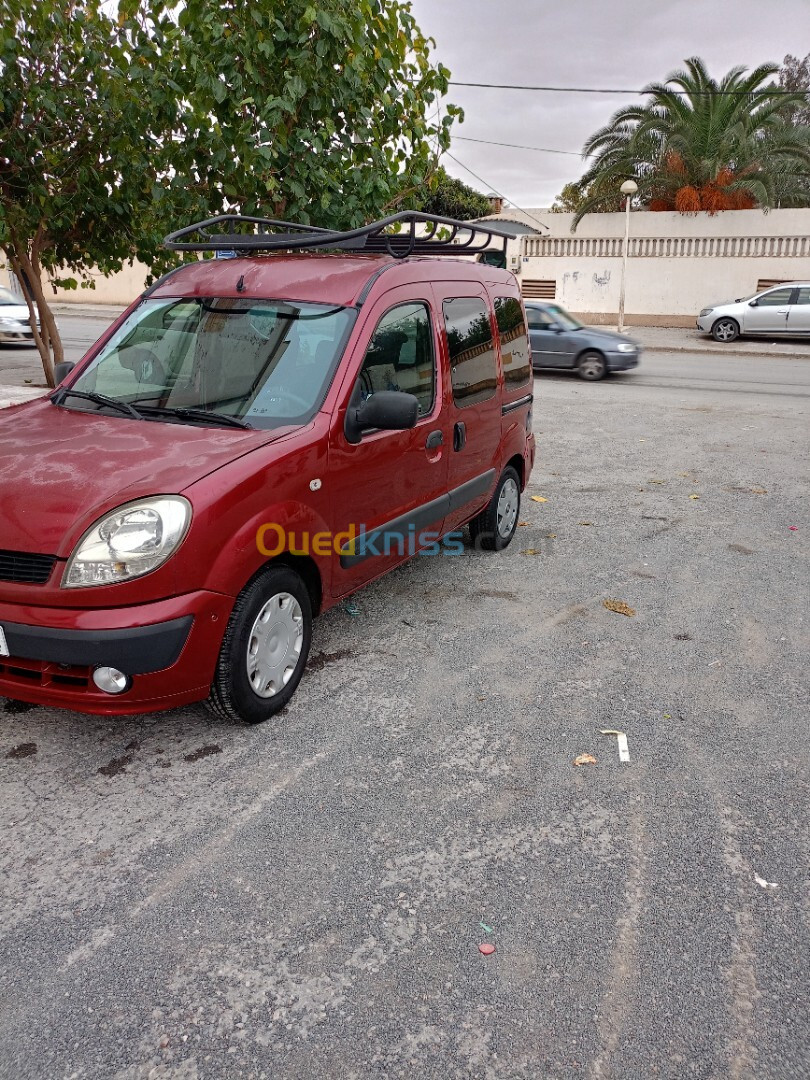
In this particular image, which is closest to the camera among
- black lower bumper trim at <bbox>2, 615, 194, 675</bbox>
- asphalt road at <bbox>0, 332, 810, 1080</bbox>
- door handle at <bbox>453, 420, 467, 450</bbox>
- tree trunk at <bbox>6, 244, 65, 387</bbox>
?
asphalt road at <bbox>0, 332, 810, 1080</bbox>

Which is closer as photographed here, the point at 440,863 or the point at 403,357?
the point at 440,863

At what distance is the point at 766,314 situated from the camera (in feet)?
73.8

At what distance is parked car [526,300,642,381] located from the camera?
15.6m

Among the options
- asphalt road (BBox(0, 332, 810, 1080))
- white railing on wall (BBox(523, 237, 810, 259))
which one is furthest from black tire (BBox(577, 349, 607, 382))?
white railing on wall (BBox(523, 237, 810, 259))

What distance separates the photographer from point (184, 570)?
315 cm

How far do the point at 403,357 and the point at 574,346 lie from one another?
11988mm

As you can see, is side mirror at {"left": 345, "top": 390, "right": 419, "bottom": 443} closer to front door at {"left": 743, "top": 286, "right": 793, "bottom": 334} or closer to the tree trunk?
the tree trunk

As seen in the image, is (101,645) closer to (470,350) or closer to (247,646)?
(247,646)

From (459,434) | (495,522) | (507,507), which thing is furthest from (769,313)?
(459,434)

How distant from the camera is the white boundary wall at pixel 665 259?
26.5 metres

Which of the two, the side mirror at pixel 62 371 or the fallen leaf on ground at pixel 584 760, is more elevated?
the side mirror at pixel 62 371

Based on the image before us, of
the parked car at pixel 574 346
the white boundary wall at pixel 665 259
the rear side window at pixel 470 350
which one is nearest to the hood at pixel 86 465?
the rear side window at pixel 470 350

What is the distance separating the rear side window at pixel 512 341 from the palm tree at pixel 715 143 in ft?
78.1

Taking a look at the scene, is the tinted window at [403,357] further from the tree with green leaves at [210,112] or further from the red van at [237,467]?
the tree with green leaves at [210,112]
